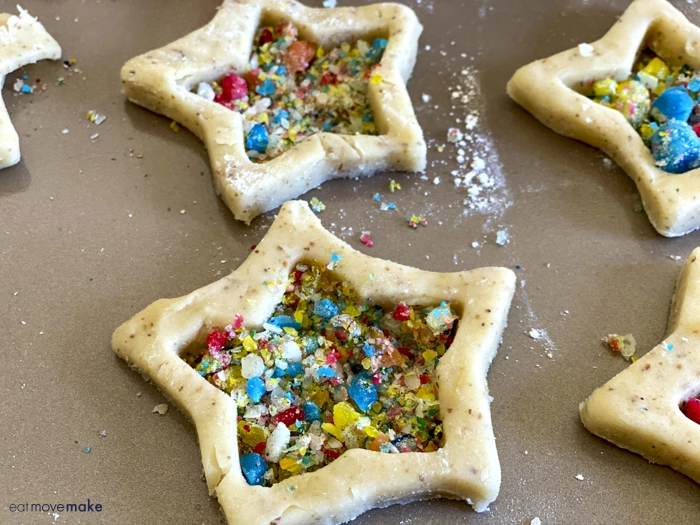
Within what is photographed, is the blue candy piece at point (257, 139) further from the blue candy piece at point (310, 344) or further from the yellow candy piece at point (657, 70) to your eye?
the yellow candy piece at point (657, 70)

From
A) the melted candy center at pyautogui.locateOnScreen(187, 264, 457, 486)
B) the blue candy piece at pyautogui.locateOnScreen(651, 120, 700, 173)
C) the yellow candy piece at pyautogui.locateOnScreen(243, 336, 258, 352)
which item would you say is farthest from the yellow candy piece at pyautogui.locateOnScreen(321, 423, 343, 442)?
the blue candy piece at pyautogui.locateOnScreen(651, 120, 700, 173)

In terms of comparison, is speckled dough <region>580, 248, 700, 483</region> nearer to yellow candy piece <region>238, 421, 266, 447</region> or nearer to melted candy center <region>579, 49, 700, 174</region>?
melted candy center <region>579, 49, 700, 174</region>

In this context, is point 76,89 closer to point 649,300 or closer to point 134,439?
point 134,439

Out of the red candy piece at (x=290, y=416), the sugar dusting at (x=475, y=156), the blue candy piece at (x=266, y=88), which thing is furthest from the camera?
the blue candy piece at (x=266, y=88)

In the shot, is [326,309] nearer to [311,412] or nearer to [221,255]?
[311,412]

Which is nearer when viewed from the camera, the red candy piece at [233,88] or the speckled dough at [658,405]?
the speckled dough at [658,405]

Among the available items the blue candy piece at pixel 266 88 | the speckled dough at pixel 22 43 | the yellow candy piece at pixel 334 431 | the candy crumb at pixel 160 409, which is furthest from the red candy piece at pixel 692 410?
the speckled dough at pixel 22 43

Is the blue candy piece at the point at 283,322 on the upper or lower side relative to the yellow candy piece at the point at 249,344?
upper
